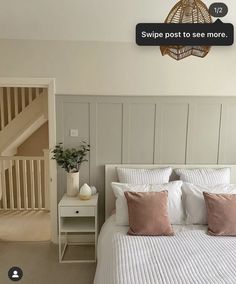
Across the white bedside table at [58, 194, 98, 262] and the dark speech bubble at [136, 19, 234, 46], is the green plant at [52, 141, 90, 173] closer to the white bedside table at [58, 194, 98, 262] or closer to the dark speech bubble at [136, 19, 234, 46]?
the white bedside table at [58, 194, 98, 262]

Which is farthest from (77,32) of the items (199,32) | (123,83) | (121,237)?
(121,237)

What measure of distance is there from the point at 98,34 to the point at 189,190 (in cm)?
196

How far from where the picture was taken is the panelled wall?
10.1 feet

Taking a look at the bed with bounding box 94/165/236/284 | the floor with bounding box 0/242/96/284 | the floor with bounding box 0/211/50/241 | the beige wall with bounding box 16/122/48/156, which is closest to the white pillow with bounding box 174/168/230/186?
the bed with bounding box 94/165/236/284

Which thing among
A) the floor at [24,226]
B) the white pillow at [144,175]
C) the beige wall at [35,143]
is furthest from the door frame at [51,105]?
the beige wall at [35,143]

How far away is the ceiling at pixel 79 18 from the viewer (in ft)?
8.29

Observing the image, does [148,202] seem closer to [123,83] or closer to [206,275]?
[206,275]

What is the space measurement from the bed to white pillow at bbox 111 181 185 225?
0.09 meters

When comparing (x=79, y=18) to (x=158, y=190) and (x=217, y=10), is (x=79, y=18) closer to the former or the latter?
(x=217, y=10)

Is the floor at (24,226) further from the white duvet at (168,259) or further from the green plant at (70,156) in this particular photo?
the white duvet at (168,259)

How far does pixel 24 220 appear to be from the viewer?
3.91 m

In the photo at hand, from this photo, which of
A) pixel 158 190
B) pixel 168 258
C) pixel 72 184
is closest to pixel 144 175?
pixel 158 190

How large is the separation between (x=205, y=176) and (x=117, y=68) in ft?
5.25

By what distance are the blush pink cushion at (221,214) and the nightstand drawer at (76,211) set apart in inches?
46.9
